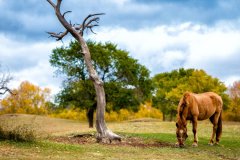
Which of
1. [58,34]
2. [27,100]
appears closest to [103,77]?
[58,34]

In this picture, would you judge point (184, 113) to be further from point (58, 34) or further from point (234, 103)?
point (234, 103)

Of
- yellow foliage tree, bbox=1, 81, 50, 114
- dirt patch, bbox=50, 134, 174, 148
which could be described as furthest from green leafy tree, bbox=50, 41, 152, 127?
yellow foliage tree, bbox=1, 81, 50, 114

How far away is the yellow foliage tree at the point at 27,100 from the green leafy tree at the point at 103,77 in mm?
37798

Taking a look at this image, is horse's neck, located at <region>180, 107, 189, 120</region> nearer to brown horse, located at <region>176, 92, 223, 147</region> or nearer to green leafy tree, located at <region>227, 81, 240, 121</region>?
brown horse, located at <region>176, 92, 223, 147</region>

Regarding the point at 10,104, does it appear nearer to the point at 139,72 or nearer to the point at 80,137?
the point at 139,72

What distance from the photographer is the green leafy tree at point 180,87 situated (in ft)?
221

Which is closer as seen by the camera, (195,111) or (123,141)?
(195,111)

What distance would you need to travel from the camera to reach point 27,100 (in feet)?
281

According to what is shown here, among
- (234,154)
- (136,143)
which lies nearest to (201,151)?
(234,154)

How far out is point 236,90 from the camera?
7638 centimetres

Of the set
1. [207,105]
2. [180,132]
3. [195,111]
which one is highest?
[207,105]

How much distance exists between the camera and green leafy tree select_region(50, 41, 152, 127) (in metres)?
46.0

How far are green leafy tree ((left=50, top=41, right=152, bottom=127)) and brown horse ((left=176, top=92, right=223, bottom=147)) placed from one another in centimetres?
2281

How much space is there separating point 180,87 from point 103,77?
1037 inches
